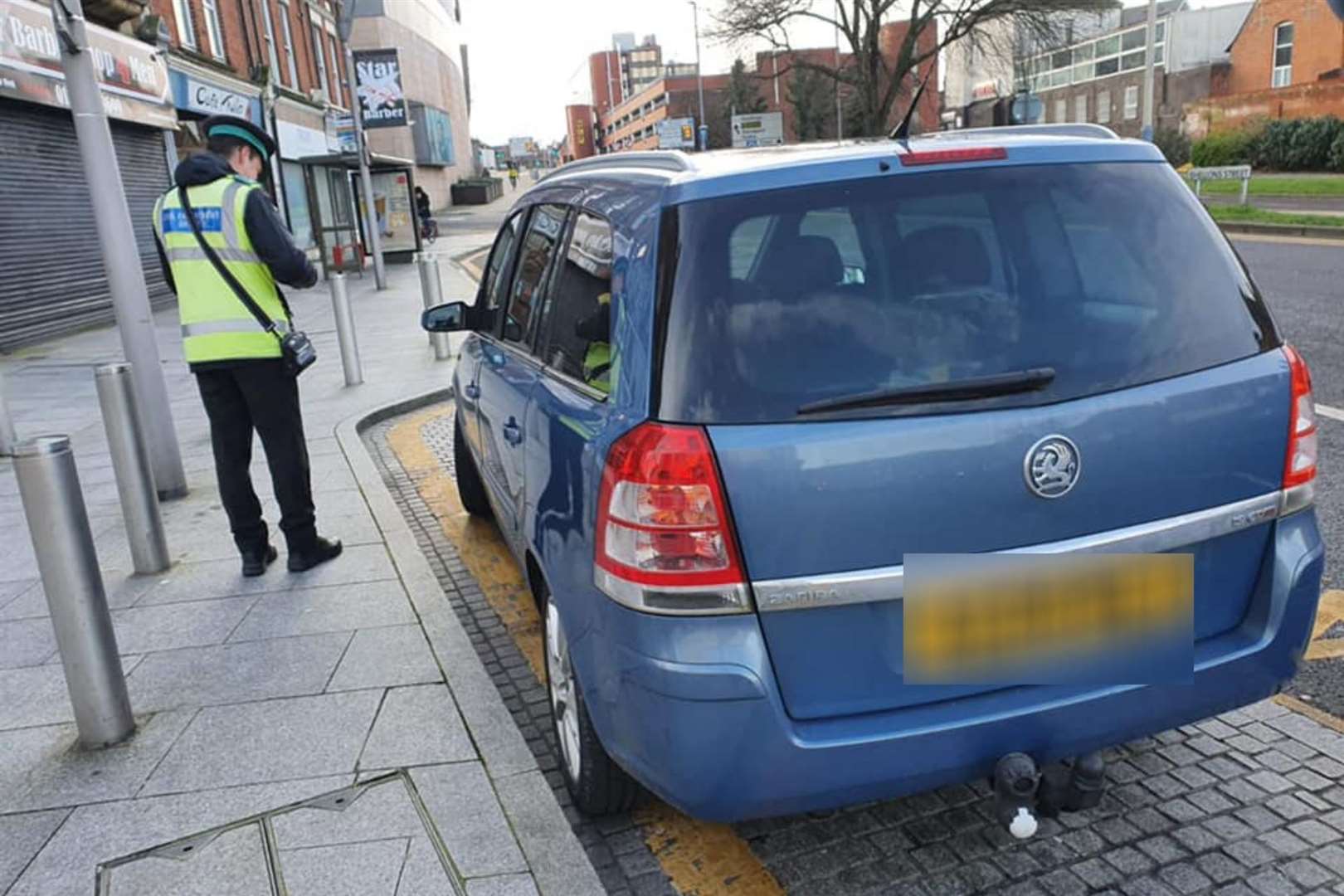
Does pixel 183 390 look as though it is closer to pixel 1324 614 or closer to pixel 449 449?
pixel 449 449

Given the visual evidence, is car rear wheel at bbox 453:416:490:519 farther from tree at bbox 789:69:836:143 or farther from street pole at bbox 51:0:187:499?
tree at bbox 789:69:836:143

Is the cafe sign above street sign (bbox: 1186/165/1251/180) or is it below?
above

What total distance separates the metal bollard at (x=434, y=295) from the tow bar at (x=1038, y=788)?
9221 mm

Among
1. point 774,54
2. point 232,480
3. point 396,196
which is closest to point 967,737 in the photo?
point 232,480

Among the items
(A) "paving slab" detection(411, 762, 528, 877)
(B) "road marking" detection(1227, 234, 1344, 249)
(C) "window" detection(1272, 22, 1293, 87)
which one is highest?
(C) "window" detection(1272, 22, 1293, 87)

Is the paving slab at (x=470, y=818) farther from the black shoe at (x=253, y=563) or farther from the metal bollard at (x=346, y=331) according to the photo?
the metal bollard at (x=346, y=331)

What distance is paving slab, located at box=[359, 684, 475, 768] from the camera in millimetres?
3199

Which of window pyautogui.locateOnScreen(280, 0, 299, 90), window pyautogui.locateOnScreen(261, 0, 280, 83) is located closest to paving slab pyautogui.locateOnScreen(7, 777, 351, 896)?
window pyautogui.locateOnScreen(261, 0, 280, 83)

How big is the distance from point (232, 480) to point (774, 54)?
1529 inches

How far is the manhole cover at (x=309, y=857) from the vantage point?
2.62 m

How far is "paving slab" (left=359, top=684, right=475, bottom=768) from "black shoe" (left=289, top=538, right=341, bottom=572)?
148 cm

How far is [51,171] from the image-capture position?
14.1 meters

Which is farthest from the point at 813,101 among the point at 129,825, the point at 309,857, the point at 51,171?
the point at 309,857

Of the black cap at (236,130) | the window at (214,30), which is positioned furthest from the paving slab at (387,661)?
the window at (214,30)
